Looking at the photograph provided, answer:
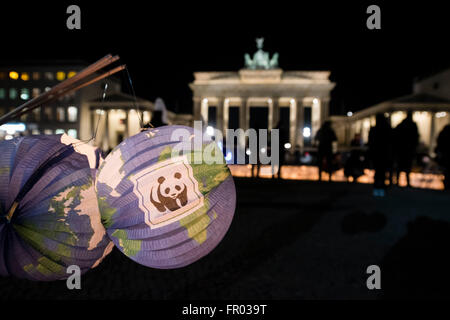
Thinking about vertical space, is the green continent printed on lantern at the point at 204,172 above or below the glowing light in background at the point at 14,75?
below

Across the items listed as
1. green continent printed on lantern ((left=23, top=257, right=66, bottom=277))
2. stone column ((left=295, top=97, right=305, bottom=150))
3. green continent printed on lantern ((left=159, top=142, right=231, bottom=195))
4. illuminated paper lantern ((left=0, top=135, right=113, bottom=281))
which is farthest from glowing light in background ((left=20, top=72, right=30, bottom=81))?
green continent printed on lantern ((left=159, top=142, right=231, bottom=195))

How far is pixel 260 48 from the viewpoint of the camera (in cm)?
5856

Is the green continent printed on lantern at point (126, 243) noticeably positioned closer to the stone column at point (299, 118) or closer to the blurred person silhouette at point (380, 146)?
the blurred person silhouette at point (380, 146)

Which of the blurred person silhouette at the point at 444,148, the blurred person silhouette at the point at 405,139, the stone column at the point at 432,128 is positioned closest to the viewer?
the blurred person silhouette at the point at 444,148

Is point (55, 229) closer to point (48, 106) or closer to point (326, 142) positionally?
point (326, 142)

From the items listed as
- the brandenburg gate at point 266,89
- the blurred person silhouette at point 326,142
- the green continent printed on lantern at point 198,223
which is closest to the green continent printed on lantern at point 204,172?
the green continent printed on lantern at point 198,223

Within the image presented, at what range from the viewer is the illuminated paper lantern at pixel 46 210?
2.65m

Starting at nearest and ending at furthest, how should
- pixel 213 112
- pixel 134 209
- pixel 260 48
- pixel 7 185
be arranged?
pixel 134 209, pixel 7 185, pixel 260 48, pixel 213 112

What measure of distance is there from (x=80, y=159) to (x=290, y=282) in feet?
8.63

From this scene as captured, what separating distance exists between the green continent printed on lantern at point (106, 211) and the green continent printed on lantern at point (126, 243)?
0.35 ft

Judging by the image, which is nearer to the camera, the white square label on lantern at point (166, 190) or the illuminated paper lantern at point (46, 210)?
the white square label on lantern at point (166, 190)

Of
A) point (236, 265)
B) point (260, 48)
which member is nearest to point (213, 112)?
point (260, 48)

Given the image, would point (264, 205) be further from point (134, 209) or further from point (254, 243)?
point (134, 209)

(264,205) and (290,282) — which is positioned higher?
(290,282)
